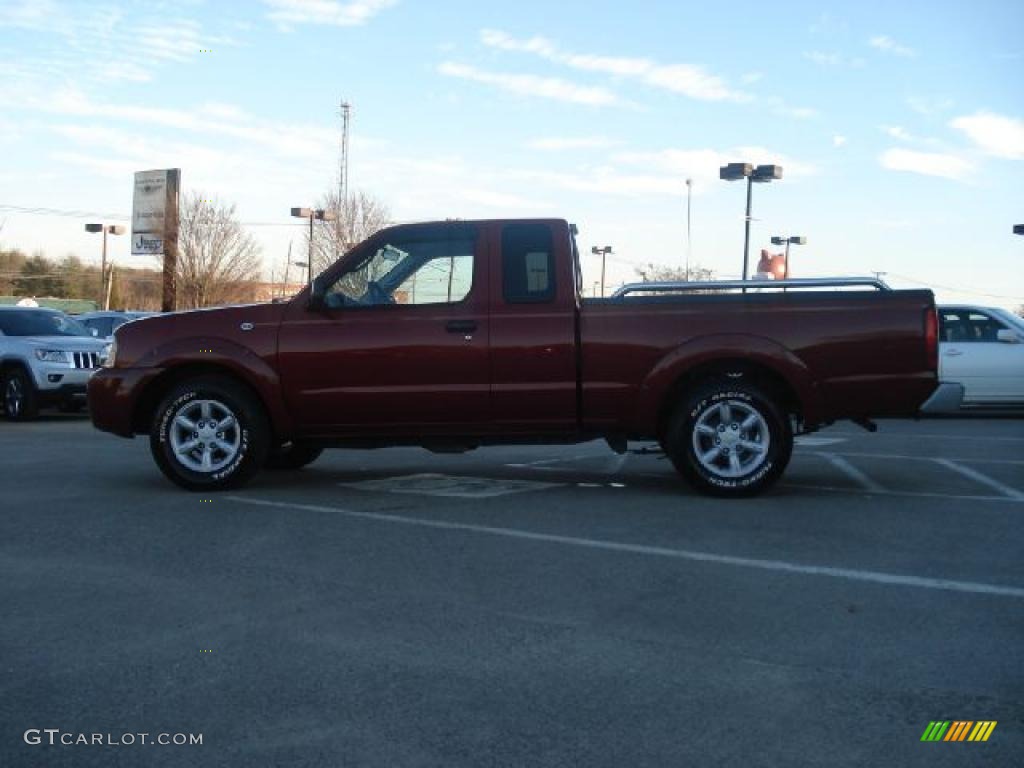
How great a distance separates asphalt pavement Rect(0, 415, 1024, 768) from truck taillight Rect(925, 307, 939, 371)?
1.00 m

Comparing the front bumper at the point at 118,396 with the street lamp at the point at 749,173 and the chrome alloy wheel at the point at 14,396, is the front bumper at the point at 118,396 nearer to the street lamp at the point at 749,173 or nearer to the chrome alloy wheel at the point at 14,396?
the chrome alloy wheel at the point at 14,396

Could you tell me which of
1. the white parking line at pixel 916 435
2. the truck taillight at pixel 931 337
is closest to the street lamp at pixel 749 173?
the white parking line at pixel 916 435

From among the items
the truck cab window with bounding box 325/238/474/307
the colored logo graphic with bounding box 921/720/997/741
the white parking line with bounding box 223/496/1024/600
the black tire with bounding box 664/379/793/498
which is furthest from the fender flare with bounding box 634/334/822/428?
the colored logo graphic with bounding box 921/720/997/741

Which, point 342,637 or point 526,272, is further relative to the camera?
point 526,272

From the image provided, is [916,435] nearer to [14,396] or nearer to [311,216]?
[14,396]

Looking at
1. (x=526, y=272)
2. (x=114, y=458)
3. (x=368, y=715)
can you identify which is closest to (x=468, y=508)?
(x=526, y=272)

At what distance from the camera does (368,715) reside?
3.65 meters

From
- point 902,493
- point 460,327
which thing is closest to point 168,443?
point 460,327

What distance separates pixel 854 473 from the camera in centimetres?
963

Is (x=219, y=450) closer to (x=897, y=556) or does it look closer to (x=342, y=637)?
(x=342, y=637)

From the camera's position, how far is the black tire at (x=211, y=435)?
8.18 m

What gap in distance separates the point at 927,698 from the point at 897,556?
2.32m

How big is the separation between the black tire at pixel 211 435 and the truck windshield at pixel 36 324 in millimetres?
9403

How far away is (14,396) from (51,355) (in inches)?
33.3
